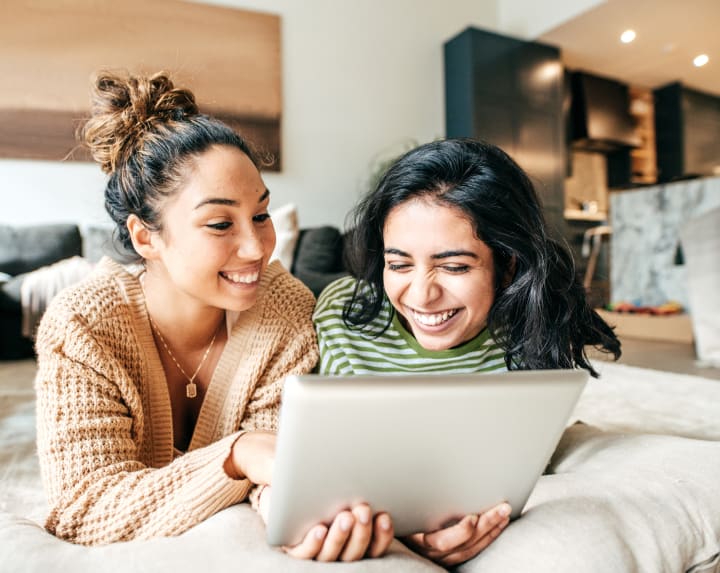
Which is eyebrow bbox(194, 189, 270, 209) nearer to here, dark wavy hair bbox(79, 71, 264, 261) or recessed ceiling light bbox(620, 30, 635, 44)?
dark wavy hair bbox(79, 71, 264, 261)

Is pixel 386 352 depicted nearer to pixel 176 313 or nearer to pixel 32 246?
pixel 176 313

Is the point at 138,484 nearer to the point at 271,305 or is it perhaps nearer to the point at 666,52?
the point at 271,305

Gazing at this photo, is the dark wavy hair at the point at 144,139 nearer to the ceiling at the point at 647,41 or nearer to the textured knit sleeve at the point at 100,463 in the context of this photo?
the textured knit sleeve at the point at 100,463

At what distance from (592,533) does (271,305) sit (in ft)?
2.11

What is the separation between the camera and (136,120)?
0.97 m

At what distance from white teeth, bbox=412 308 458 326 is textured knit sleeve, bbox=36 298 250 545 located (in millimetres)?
368

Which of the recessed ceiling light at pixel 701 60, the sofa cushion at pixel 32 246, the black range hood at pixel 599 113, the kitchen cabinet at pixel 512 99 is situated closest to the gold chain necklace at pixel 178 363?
the sofa cushion at pixel 32 246

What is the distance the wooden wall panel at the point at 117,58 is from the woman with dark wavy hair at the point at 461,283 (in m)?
2.25

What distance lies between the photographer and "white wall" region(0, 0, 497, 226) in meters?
4.09

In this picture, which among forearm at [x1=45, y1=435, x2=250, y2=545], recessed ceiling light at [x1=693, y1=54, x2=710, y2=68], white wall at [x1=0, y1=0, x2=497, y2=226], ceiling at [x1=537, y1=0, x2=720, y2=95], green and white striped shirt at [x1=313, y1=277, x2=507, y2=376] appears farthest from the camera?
recessed ceiling light at [x1=693, y1=54, x2=710, y2=68]

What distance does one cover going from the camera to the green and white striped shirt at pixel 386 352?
0.98 meters

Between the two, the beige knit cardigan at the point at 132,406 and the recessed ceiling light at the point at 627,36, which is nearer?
the beige knit cardigan at the point at 132,406

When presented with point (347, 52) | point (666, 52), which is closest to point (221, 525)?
point (347, 52)

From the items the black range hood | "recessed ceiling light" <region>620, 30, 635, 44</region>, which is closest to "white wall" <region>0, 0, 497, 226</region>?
"recessed ceiling light" <region>620, 30, 635, 44</region>
